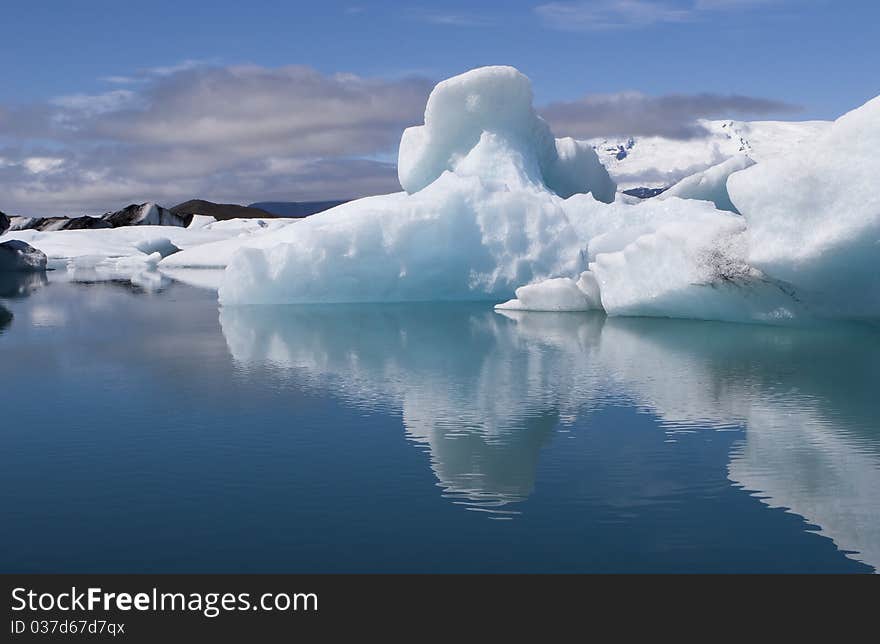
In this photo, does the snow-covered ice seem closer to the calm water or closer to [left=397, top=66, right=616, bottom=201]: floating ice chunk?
[left=397, top=66, right=616, bottom=201]: floating ice chunk

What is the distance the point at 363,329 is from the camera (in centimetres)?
1217

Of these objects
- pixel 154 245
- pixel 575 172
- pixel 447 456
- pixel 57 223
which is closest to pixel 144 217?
pixel 57 223

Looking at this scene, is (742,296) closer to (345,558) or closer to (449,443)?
(449,443)

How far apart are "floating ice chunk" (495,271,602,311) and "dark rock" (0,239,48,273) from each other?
80.7 feet

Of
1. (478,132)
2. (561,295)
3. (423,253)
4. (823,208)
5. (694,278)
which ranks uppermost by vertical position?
(478,132)

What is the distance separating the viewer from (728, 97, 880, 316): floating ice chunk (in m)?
9.10

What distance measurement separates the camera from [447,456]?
5340 mm

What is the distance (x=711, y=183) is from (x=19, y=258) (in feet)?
78.5

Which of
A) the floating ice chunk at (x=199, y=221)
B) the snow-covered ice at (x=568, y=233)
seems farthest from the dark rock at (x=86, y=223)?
the snow-covered ice at (x=568, y=233)

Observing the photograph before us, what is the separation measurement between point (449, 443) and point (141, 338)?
6726 millimetres

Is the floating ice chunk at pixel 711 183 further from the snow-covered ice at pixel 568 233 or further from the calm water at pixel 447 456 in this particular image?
the calm water at pixel 447 456

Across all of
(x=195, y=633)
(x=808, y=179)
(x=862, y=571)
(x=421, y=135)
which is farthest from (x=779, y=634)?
(x=421, y=135)

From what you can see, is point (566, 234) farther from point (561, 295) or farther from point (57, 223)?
point (57, 223)

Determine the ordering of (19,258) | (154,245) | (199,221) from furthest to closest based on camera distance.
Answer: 1. (199,221)
2. (154,245)
3. (19,258)
